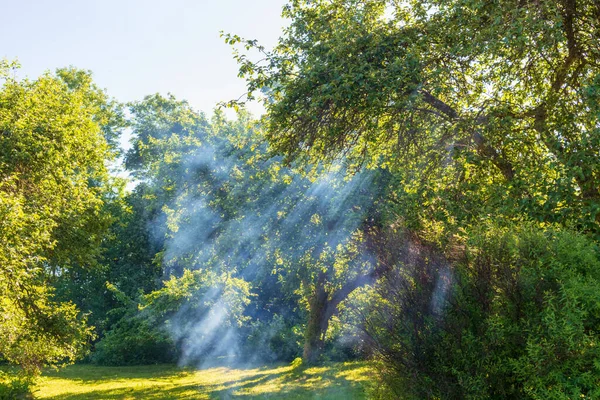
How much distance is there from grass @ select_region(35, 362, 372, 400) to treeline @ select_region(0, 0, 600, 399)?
334 centimetres

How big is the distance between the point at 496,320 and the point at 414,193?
5147mm

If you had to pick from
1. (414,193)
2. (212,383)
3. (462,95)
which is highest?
(462,95)

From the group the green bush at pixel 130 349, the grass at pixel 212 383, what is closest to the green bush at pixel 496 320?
the grass at pixel 212 383

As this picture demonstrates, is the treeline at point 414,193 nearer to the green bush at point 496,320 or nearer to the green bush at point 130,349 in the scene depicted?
the green bush at point 496,320

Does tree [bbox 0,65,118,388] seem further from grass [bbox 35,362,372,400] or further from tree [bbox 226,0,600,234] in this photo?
tree [bbox 226,0,600,234]

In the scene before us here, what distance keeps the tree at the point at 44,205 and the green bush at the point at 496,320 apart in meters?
8.22

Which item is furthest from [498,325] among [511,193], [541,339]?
[511,193]

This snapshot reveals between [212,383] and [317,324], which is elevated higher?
[317,324]

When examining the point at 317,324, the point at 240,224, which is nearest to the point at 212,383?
the point at 317,324

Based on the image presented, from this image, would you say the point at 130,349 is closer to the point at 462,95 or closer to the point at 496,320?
the point at 462,95

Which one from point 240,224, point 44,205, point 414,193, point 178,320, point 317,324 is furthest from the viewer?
point 178,320

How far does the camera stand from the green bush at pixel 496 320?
608 cm

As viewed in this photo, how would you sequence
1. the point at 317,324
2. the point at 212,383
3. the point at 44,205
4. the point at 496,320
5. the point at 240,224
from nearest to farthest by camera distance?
the point at 496,320, the point at 44,205, the point at 212,383, the point at 240,224, the point at 317,324

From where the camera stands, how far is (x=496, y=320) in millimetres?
6879
